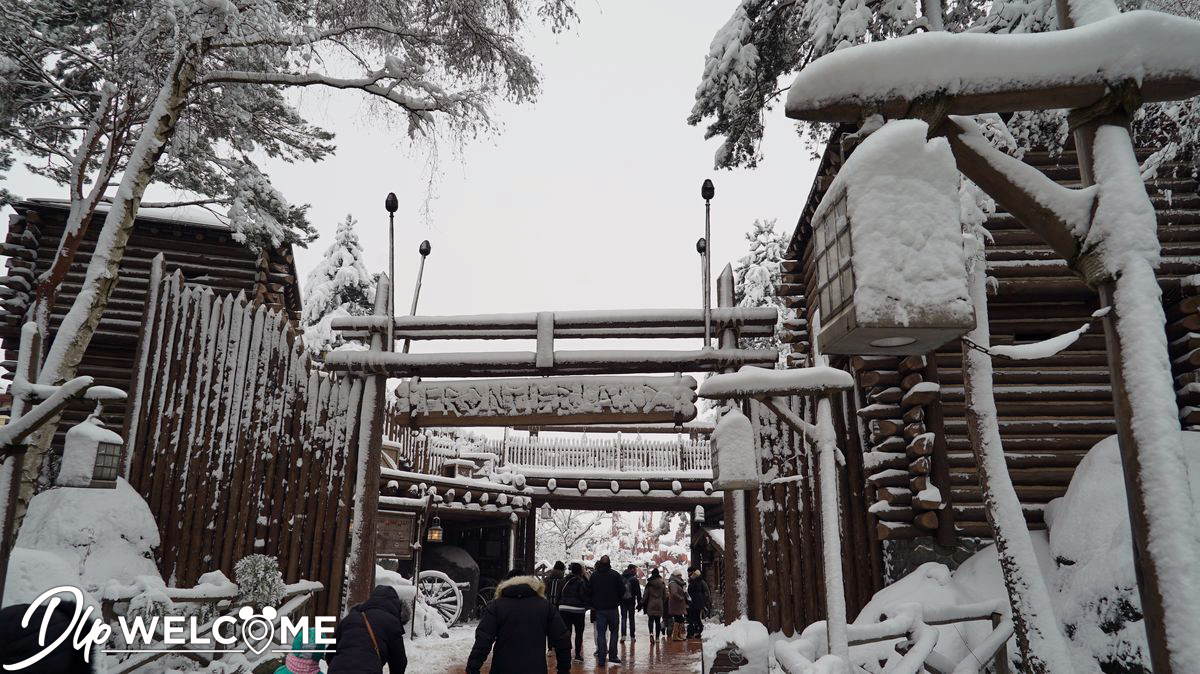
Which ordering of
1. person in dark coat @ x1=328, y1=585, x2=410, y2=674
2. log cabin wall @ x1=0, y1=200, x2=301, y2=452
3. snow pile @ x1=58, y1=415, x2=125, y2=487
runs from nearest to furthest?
person in dark coat @ x1=328, y1=585, x2=410, y2=674 → snow pile @ x1=58, y1=415, x2=125, y2=487 → log cabin wall @ x1=0, y1=200, x2=301, y2=452

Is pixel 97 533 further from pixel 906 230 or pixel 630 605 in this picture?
pixel 630 605

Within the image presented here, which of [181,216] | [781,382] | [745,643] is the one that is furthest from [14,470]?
[181,216]

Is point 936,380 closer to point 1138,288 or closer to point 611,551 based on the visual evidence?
point 1138,288

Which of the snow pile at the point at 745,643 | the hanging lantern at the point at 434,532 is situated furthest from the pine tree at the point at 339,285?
the snow pile at the point at 745,643

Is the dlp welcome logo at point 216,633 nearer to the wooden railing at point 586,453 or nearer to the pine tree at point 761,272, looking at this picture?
the wooden railing at point 586,453

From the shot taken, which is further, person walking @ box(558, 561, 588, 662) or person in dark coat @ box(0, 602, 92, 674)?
person walking @ box(558, 561, 588, 662)

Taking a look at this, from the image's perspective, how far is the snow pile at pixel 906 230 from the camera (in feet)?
9.22

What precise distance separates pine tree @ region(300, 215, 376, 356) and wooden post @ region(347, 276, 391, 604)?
21.2 meters

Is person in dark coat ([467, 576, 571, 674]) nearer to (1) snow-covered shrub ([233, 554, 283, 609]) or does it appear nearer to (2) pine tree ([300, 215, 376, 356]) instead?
(1) snow-covered shrub ([233, 554, 283, 609])

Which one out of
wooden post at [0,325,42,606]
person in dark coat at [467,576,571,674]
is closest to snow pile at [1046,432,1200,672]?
person in dark coat at [467,576,571,674]

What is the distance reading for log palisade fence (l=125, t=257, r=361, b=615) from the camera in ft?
29.2

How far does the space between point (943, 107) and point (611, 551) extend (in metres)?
52.3

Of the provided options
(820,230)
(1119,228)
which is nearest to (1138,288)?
(1119,228)

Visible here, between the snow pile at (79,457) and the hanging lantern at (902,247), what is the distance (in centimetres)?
883
